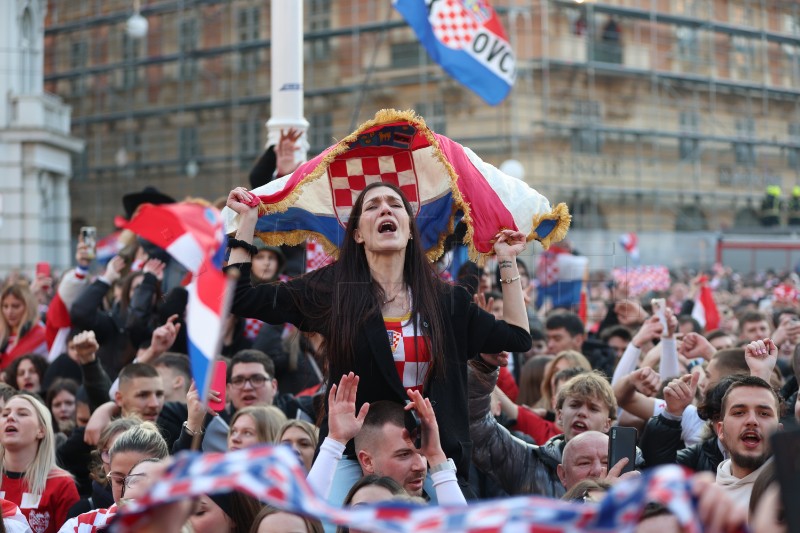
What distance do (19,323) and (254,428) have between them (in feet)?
14.0

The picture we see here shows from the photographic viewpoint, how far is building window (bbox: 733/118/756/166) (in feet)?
132

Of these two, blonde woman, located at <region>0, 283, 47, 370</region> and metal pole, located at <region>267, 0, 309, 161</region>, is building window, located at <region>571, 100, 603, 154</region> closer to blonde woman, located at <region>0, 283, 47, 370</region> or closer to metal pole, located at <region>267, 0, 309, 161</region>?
blonde woman, located at <region>0, 283, 47, 370</region>

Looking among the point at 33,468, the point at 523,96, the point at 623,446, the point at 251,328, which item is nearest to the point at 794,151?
the point at 523,96

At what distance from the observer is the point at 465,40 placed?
11648 mm

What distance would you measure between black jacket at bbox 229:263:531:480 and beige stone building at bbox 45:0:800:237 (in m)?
28.5

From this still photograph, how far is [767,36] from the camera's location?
40.3 m

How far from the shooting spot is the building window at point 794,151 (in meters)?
42.0

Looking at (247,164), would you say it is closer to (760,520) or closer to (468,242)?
(468,242)

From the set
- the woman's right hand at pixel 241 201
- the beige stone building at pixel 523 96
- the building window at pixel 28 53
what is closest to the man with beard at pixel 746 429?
the woman's right hand at pixel 241 201

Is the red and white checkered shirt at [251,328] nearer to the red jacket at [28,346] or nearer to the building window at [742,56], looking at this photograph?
the red jacket at [28,346]

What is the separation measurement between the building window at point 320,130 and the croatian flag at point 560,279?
997 inches

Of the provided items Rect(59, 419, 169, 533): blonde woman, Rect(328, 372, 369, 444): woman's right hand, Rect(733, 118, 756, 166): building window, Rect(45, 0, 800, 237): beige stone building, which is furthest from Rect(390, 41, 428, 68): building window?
Rect(328, 372, 369, 444): woman's right hand

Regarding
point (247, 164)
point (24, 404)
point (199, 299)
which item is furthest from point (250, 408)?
point (247, 164)

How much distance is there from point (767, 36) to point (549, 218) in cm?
3643
